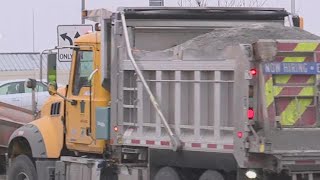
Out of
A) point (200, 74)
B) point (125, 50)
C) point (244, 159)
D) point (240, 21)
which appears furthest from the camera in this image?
point (240, 21)

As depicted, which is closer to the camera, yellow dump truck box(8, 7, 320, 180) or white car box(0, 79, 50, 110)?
yellow dump truck box(8, 7, 320, 180)

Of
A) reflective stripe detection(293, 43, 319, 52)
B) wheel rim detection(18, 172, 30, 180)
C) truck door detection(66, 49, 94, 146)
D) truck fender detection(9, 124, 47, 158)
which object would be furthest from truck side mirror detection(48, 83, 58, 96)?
reflective stripe detection(293, 43, 319, 52)

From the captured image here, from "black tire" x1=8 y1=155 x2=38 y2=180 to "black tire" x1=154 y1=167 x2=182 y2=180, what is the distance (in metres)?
3.01

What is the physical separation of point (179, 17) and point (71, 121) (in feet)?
7.33

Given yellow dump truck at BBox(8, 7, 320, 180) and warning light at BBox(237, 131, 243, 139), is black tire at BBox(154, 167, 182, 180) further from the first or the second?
warning light at BBox(237, 131, 243, 139)

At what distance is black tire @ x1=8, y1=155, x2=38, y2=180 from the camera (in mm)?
11047

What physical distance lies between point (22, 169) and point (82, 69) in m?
2.08

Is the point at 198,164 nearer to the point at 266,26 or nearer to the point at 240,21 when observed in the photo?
the point at 266,26

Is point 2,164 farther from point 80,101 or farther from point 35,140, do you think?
point 80,101

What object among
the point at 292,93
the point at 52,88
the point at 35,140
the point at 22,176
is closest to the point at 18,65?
the point at 22,176

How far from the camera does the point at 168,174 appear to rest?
858 cm

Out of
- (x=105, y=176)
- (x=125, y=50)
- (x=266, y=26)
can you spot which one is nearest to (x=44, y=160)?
(x=105, y=176)

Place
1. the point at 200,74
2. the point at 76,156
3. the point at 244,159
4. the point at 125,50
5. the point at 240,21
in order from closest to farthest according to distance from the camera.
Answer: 1. the point at 244,159
2. the point at 200,74
3. the point at 125,50
4. the point at 240,21
5. the point at 76,156

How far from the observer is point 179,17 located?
970 centimetres
